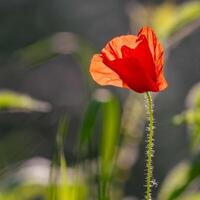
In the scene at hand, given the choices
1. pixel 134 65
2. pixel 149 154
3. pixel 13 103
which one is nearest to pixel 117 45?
pixel 134 65

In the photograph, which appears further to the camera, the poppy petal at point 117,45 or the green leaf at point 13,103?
the green leaf at point 13,103

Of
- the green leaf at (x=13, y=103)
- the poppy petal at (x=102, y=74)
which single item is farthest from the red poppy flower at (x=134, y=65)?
the green leaf at (x=13, y=103)

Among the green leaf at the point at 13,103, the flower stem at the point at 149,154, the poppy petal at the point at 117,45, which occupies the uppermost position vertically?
the green leaf at the point at 13,103

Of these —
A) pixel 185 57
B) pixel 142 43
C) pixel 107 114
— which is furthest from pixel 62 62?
pixel 142 43

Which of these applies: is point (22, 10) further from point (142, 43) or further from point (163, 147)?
point (142, 43)

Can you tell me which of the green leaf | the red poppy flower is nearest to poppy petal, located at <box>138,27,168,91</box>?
the red poppy flower

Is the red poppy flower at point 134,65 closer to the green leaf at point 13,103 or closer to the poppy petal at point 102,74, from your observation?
the poppy petal at point 102,74

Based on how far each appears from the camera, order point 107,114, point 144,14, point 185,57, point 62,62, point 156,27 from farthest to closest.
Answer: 1. point 62,62
2. point 185,57
3. point 144,14
4. point 156,27
5. point 107,114

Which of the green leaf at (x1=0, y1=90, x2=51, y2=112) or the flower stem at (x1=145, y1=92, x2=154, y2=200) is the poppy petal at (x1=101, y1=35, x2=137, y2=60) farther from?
the green leaf at (x1=0, y1=90, x2=51, y2=112)

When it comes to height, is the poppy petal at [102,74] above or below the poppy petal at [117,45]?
below
